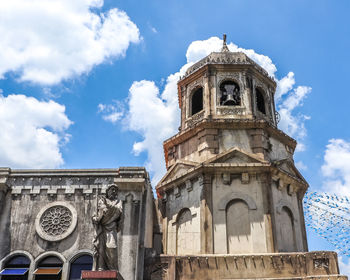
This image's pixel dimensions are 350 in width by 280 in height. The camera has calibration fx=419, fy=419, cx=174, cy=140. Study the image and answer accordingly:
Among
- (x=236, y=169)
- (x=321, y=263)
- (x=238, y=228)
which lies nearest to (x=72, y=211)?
(x=238, y=228)

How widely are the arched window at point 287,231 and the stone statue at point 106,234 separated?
8.74 m

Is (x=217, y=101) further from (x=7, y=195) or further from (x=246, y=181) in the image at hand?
→ (x=7, y=195)

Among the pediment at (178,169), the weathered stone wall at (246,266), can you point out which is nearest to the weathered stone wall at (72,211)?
the weathered stone wall at (246,266)

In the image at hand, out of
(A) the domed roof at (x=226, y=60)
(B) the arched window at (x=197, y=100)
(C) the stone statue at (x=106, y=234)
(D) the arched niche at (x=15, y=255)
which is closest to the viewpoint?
(C) the stone statue at (x=106, y=234)

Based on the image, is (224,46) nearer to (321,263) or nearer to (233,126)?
(233,126)

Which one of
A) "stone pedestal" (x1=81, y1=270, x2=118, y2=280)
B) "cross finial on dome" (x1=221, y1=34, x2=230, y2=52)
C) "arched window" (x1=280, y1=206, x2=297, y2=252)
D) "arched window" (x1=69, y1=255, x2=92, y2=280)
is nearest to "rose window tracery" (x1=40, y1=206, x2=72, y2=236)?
"arched window" (x1=69, y1=255, x2=92, y2=280)

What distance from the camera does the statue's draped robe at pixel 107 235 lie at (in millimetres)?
15734

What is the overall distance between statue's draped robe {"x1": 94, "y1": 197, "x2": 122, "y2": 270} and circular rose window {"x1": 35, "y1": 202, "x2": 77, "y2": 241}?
3186mm

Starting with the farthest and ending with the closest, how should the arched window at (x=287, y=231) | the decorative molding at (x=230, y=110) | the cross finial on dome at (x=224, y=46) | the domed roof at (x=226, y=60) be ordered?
1. the cross finial on dome at (x=224, y=46)
2. the domed roof at (x=226, y=60)
3. the decorative molding at (x=230, y=110)
4. the arched window at (x=287, y=231)

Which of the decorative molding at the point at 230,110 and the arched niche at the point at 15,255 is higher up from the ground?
the decorative molding at the point at 230,110

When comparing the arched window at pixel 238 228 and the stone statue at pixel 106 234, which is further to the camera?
the arched window at pixel 238 228

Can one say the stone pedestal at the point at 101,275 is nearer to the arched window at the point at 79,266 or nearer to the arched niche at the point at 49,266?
the arched window at the point at 79,266

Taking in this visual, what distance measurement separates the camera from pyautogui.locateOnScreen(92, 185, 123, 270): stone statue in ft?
51.6

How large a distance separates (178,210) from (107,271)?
8.49m
